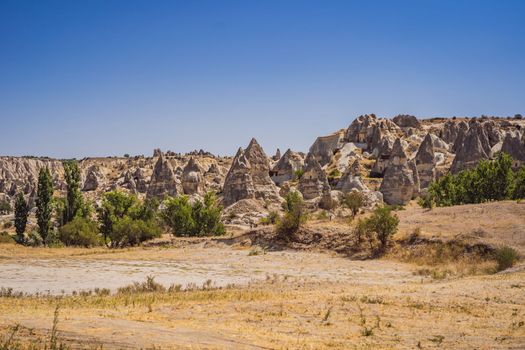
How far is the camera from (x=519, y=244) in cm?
2422

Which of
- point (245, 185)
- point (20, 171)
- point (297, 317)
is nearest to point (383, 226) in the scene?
point (297, 317)

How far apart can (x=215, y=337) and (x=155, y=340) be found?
1321 millimetres

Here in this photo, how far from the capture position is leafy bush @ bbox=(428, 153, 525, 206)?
146ft

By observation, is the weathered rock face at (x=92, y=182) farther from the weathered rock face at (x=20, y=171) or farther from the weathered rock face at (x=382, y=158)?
the weathered rock face at (x=382, y=158)

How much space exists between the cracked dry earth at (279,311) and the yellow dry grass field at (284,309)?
27 millimetres

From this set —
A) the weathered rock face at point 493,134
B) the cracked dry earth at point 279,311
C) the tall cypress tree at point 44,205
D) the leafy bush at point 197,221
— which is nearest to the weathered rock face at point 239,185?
the leafy bush at point 197,221

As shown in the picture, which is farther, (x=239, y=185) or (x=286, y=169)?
(x=286, y=169)

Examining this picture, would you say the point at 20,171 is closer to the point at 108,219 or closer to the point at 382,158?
the point at 382,158

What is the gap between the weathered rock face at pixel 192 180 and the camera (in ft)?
245

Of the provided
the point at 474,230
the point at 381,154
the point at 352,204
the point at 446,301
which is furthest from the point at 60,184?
the point at 446,301

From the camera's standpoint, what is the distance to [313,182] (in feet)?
206

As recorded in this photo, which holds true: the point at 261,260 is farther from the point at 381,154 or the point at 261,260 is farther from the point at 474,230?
the point at 381,154

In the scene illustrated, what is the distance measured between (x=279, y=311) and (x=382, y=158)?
65708 mm

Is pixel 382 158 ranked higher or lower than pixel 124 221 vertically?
higher
